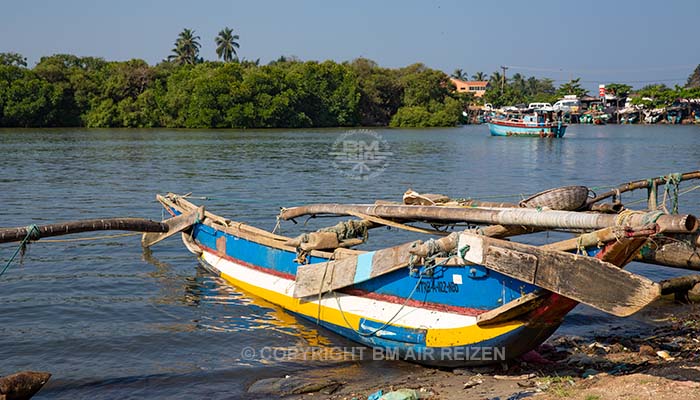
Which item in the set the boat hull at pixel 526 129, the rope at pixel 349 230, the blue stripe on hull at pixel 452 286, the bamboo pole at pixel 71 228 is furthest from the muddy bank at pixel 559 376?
the boat hull at pixel 526 129

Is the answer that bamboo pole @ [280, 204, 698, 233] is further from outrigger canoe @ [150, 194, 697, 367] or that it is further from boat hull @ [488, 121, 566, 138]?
boat hull @ [488, 121, 566, 138]

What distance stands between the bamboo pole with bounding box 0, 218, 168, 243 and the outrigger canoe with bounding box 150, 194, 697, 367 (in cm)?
267

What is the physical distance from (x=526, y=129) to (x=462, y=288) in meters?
67.4

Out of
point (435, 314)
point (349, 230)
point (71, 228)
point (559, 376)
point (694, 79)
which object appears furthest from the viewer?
point (694, 79)

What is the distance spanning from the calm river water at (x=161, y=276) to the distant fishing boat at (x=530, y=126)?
29003mm

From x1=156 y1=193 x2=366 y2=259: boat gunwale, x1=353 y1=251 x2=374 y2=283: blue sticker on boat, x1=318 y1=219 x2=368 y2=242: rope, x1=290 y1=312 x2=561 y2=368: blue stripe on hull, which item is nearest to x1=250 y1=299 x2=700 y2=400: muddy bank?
x1=290 y1=312 x2=561 y2=368: blue stripe on hull

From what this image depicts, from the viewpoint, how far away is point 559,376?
333 inches

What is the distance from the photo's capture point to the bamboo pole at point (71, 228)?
33.2 ft

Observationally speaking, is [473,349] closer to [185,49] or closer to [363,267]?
[363,267]

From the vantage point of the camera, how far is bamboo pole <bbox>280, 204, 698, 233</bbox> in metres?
7.05

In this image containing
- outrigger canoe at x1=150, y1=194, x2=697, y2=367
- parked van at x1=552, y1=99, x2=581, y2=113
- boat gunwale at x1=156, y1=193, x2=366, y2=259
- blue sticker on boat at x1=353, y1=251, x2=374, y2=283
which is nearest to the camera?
outrigger canoe at x1=150, y1=194, x2=697, y2=367

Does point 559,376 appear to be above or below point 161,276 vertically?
above

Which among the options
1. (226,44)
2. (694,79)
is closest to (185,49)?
(226,44)

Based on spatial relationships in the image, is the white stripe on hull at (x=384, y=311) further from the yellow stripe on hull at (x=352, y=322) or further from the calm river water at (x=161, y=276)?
the calm river water at (x=161, y=276)
